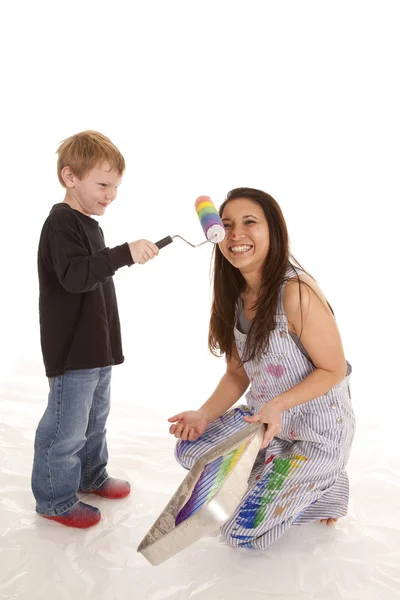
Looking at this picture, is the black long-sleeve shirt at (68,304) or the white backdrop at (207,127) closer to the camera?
the black long-sleeve shirt at (68,304)

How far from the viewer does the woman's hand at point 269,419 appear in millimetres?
1333

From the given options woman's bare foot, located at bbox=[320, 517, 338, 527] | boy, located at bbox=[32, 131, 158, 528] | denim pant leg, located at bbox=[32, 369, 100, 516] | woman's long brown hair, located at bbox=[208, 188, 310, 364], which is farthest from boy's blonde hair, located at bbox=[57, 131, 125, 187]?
woman's bare foot, located at bbox=[320, 517, 338, 527]

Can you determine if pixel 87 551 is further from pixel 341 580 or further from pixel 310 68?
pixel 310 68

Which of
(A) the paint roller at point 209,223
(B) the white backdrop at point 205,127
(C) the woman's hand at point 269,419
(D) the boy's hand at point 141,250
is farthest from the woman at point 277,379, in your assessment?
(B) the white backdrop at point 205,127

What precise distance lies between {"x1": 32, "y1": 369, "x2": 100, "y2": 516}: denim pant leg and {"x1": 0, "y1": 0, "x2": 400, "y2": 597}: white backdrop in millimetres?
1334

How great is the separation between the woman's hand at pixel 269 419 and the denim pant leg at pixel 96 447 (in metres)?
0.49

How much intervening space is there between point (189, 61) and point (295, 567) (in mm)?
2495

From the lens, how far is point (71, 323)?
1.48 meters

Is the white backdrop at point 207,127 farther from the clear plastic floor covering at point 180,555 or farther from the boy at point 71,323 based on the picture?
the boy at point 71,323

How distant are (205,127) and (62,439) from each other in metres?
2.08

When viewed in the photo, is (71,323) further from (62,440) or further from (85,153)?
(85,153)

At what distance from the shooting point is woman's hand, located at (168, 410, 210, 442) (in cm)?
159

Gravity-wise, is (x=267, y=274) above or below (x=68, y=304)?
above

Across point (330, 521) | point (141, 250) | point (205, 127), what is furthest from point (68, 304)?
point (205, 127)
